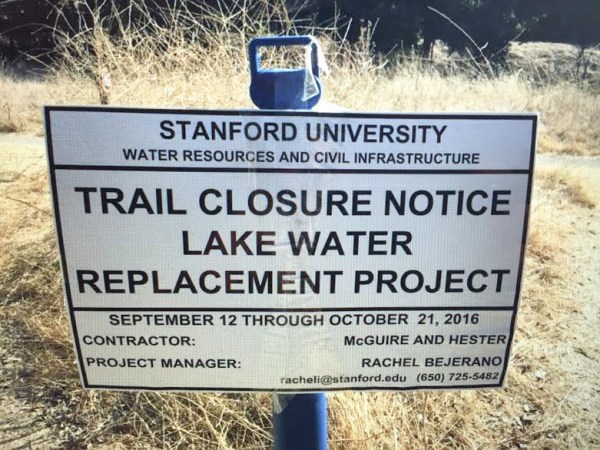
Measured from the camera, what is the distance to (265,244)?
97 centimetres

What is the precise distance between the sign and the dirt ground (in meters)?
1.16

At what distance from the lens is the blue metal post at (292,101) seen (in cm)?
97

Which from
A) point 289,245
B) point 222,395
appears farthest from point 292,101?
point 222,395

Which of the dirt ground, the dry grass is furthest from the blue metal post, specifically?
the dirt ground

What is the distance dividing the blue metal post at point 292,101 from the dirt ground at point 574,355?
120 centimetres

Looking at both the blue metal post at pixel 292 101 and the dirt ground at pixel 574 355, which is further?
the dirt ground at pixel 574 355

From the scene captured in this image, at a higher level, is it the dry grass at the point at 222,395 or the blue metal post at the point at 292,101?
the blue metal post at the point at 292,101

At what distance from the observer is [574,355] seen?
2705 mm

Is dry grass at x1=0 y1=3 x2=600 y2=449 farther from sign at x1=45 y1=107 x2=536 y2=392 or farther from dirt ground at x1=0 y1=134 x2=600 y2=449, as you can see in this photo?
sign at x1=45 y1=107 x2=536 y2=392

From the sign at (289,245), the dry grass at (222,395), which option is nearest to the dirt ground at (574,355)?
the dry grass at (222,395)

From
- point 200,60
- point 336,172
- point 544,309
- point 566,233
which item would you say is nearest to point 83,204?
point 336,172

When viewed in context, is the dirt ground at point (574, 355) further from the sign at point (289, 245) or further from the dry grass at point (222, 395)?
the sign at point (289, 245)

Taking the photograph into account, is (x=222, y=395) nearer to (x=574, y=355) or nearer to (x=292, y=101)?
(x=292, y=101)

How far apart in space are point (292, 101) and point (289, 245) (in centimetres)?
27
